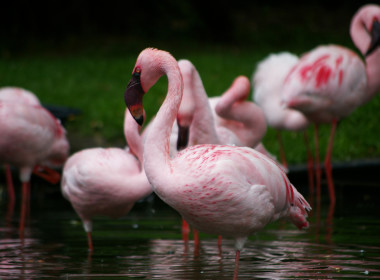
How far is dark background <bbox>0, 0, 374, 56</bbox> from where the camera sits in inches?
755

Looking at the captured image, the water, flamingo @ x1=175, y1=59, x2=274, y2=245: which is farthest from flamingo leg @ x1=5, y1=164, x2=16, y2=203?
flamingo @ x1=175, y1=59, x2=274, y2=245

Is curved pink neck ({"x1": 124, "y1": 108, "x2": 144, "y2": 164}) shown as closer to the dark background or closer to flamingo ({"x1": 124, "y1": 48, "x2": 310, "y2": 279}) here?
flamingo ({"x1": 124, "y1": 48, "x2": 310, "y2": 279})

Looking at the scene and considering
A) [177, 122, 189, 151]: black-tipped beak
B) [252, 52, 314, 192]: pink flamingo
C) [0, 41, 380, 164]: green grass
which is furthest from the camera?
[0, 41, 380, 164]: green grass

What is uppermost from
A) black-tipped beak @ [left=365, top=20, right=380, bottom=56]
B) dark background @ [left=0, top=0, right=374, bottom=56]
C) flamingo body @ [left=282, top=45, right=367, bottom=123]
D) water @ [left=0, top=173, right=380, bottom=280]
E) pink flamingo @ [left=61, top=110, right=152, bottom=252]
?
dark background @ [left=0, top=0, right=374, bottom=56]

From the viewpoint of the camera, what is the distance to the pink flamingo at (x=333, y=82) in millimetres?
8016

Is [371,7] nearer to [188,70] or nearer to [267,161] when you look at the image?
[188,70]

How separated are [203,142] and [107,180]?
0.95 metres

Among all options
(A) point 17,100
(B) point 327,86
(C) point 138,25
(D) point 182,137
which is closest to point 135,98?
(D) point 182,137

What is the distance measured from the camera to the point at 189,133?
19.4 ft

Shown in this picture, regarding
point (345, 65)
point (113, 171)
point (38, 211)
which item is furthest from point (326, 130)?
point (113, 171)

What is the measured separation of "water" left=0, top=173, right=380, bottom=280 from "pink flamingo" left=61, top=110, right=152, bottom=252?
1.19ft

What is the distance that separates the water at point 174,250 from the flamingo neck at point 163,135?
0.84 m

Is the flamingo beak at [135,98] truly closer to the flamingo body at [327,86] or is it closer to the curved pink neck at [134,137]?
the curved pink neck at [134,137]

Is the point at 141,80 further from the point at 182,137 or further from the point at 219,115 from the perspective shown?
the point at 219,115
